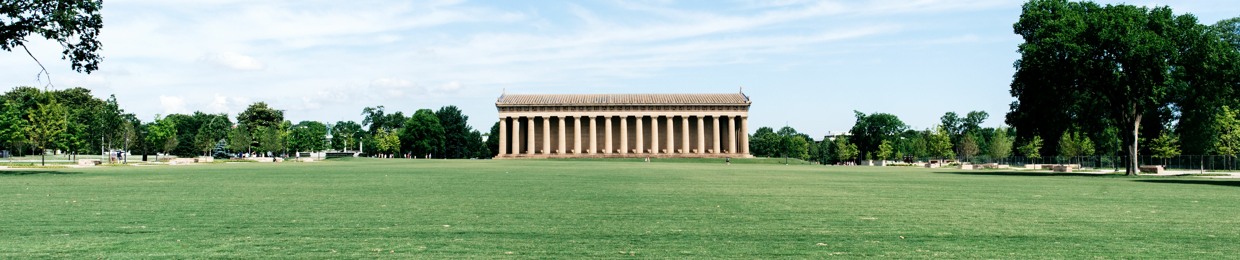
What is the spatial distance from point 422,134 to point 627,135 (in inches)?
1181

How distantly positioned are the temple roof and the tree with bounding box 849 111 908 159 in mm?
18507

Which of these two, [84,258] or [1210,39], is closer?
[84,258]

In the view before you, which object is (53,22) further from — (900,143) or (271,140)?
(900,143)

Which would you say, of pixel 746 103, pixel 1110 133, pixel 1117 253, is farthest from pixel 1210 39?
pixel 746 103

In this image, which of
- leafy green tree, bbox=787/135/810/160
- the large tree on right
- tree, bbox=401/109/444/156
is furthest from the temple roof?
the large tree on right

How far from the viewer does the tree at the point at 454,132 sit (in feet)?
468

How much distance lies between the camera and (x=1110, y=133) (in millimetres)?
80312

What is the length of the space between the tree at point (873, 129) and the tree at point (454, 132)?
60.8 metres

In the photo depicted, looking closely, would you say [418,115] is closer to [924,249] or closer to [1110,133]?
[1110,133]

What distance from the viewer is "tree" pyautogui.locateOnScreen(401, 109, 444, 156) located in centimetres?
13262

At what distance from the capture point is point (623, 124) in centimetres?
13288

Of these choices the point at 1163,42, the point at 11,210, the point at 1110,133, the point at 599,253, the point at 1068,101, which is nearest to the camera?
the point at 599,253

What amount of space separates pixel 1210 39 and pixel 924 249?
45508 millimetres

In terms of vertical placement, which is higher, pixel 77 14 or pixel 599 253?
pixel 77 14
